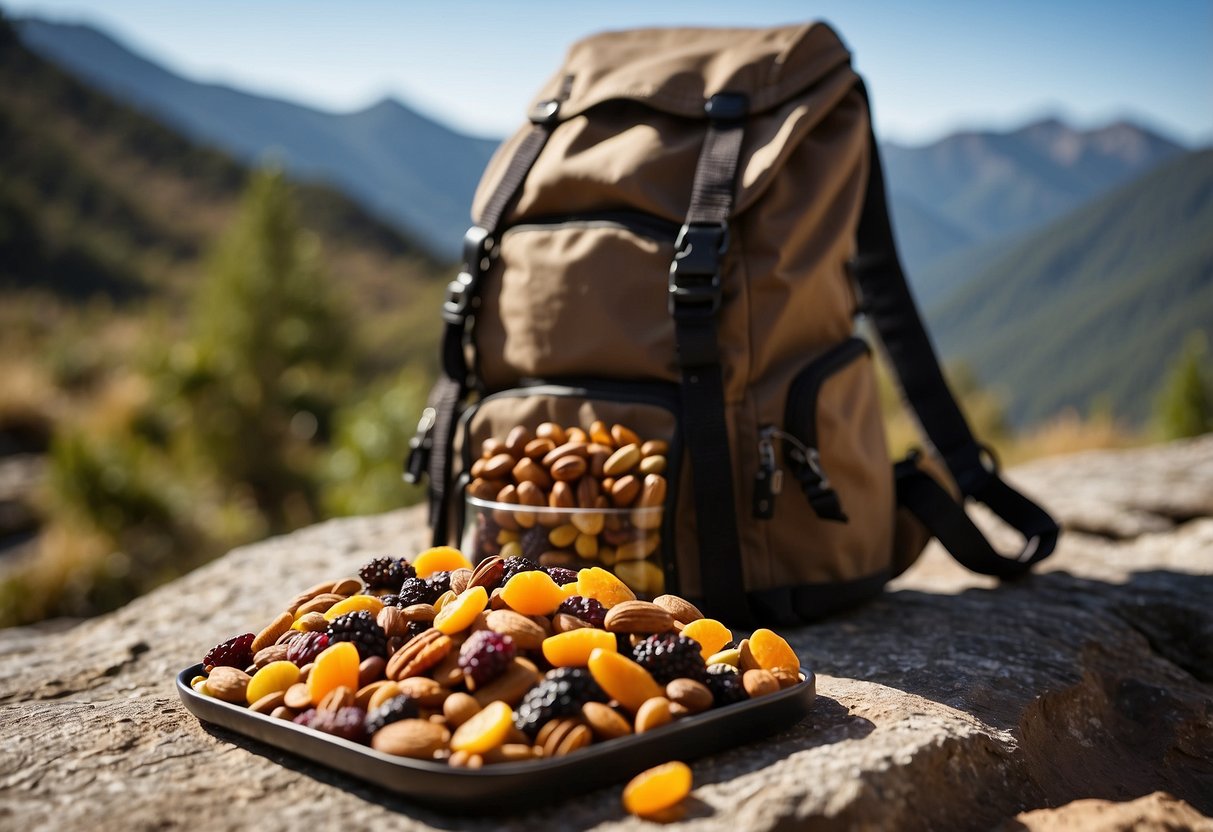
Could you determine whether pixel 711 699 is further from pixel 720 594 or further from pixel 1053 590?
pixel 1053 590

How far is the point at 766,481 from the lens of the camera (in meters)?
2.38

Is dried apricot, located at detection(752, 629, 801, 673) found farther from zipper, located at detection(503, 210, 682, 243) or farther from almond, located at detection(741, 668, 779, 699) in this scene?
zipper, located at detection(503, 210, 682, 243)

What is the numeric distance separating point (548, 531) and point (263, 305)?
31.3ft

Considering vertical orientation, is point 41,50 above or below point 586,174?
above

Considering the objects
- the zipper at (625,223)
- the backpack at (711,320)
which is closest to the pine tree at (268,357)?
the backpack at (711,320)

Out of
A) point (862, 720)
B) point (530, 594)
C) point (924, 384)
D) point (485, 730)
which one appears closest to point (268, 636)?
point (530, 594)

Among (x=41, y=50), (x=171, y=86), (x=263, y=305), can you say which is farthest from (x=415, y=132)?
(x=263, y=305)

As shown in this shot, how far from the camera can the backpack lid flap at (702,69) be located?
2.61 metres

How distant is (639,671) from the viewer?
147 cm

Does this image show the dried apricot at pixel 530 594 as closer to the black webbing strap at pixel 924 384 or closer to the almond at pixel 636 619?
the almond at pixel 636 619

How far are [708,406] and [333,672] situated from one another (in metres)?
1.17

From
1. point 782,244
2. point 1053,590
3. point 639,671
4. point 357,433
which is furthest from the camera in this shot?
point 357,433

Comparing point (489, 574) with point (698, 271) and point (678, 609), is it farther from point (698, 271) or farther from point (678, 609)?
point (698, 271)

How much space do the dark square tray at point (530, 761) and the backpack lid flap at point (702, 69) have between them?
158 centimetres
